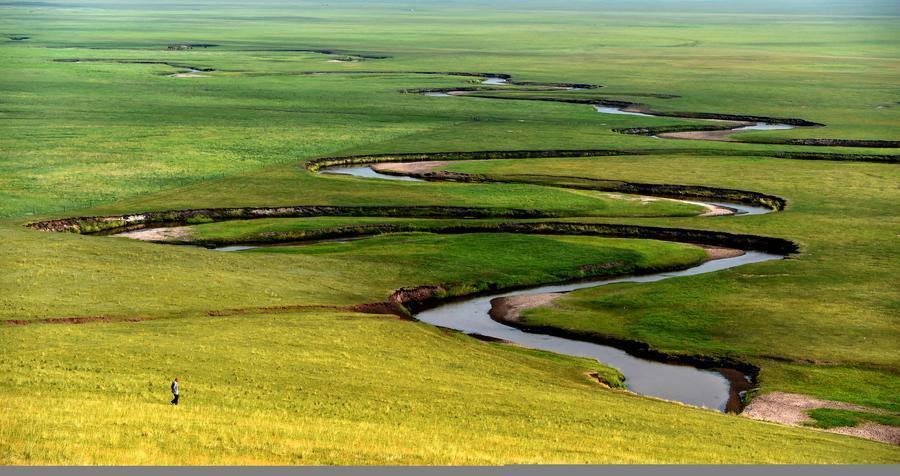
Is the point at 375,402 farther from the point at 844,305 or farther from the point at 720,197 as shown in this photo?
the point at 720,197

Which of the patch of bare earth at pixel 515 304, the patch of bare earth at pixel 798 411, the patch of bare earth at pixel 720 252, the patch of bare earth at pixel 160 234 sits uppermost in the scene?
the patch of bare earth at pixel 798 411

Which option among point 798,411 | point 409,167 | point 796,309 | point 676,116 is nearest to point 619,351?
point 796,309

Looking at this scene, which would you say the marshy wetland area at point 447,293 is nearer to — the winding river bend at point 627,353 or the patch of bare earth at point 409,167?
the winding river bend at point 627,353

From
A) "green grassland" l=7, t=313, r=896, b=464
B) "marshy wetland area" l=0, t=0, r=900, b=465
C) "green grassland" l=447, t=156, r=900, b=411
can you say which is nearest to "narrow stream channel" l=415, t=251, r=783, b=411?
"marshy wetland area" l=0, t=0, r=900, b=465

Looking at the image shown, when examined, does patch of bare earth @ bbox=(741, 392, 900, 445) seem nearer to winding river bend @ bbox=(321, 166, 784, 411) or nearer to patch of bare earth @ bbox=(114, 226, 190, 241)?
winding river bend @ bbox=(321, 166, 784, 411)

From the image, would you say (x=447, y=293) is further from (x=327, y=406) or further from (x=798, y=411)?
(x=327, y=406)

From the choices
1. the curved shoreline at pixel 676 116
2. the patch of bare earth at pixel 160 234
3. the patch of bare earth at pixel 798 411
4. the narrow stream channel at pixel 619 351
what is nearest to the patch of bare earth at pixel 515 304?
the narrow stream channel at pixel 619 351
